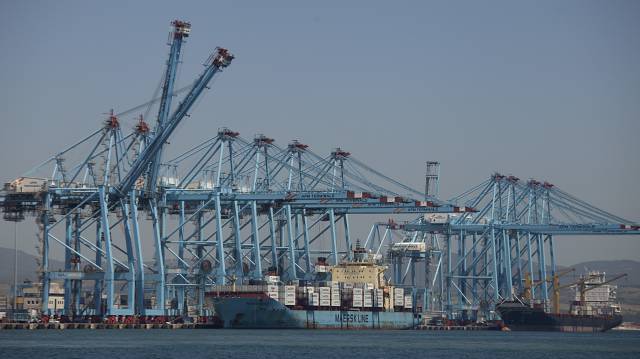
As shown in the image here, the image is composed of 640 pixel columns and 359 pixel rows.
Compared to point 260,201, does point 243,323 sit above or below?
below

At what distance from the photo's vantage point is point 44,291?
8988 cm

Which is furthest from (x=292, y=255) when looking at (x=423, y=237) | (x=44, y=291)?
(x=423, y=237)

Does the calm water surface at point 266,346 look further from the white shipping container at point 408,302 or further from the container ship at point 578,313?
the container ship at point 578,313

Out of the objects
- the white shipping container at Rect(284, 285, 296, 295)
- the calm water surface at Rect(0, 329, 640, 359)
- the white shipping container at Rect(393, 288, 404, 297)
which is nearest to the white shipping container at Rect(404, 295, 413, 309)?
the white shipping container at Rect(393, 288, 404, 297)

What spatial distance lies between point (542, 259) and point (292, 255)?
39087mm

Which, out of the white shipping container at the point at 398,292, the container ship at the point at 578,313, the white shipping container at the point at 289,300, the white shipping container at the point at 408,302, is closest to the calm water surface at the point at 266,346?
the white shipping container at the point at 289,300

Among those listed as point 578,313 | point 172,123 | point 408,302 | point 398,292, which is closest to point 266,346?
point 172,123

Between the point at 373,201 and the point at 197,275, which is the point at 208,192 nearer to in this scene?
the point at 197,275

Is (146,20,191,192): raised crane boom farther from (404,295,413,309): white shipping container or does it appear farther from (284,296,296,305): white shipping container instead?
(404,295,413,309): white shipping container

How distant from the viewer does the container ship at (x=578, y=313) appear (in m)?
120

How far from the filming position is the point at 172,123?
8806 centimetres

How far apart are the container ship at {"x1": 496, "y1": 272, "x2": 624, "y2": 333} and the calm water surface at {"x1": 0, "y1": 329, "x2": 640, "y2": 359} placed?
3146cm

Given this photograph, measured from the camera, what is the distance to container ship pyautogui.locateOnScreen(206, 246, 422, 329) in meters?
93.8

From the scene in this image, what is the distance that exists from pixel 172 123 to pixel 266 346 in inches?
950
